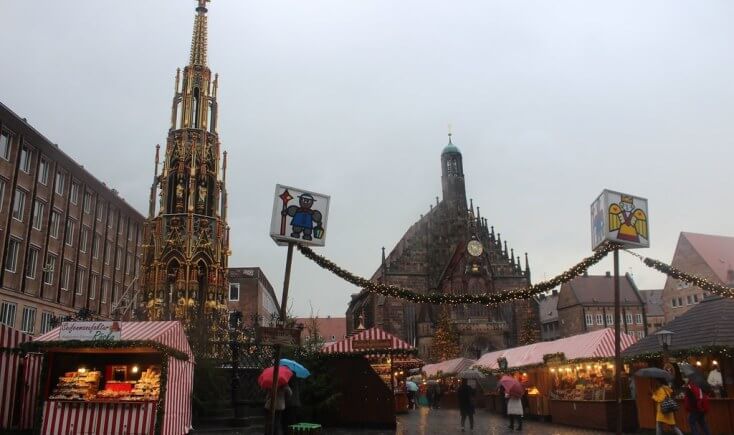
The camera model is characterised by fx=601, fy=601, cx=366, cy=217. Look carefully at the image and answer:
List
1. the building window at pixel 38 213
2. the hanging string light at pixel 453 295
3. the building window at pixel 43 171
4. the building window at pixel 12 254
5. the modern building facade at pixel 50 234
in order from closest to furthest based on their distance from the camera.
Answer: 1. the hanging string light at pixel 453 295
2. the building window at pixel 12 254
3. the modern building facade at pixel 50 234
4. the building window at pixel 38 213
5. the building window at pixel 43 171

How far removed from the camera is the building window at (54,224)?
1470 inches

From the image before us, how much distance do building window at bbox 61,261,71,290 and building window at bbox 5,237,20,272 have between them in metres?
5.36

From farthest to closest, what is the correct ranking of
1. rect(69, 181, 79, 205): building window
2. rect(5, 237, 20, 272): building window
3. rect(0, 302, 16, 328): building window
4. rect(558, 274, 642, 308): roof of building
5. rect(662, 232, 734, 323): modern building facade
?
rect(558, 274, 642, 308): roof of building → rect(662, 232, 734, 323): modern building facade → rect(69, 181, 79, 205): building window → rect(5, 237, 20, 272): building window → rect(0, 302, 16, 328): building window

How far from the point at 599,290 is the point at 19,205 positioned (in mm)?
61712

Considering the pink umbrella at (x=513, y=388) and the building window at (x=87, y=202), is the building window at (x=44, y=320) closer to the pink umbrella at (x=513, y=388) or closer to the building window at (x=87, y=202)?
the building window at (x=87, y=202)

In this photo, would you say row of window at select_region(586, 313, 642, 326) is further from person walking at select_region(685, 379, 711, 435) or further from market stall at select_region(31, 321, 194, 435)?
market stall at select_region(31, 321, 194, 435)

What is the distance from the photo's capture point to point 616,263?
9.99 metres

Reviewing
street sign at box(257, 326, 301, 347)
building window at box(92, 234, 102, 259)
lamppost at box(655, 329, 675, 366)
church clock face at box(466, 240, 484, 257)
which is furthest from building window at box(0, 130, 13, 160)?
church clock face at box(466, 240, 484, 257)

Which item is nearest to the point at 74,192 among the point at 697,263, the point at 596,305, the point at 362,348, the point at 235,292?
the point at 235,292

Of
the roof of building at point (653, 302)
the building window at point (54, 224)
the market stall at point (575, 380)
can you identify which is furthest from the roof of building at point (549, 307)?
the building window at point (54, 224)

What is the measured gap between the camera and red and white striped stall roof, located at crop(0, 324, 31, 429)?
1405 centimetres

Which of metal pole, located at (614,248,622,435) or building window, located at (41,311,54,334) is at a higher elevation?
building window, located at (41,311,54,334)

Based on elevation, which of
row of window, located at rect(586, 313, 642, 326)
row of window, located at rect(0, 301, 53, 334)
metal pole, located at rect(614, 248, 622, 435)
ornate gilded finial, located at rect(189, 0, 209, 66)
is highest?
ornate gilded finial, located at rect(189, 0, 209, 66)

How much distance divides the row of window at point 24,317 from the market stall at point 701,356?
28395 millimetres
